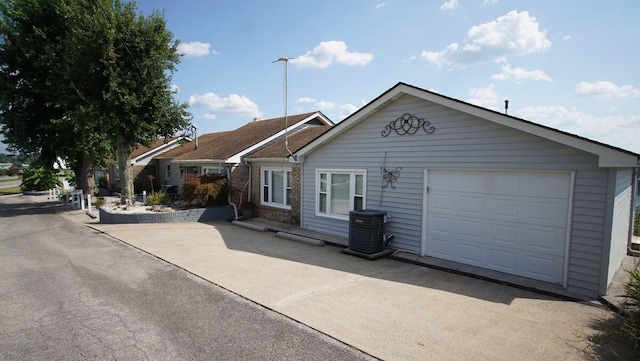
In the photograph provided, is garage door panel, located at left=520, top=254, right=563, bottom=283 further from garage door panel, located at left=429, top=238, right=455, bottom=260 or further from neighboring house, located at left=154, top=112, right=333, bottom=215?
neighboring house, located at left=154, top=112, right=333, bottom=215

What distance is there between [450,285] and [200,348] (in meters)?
4.96

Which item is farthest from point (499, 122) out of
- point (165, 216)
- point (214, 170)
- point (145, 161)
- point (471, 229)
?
point (145, 161)

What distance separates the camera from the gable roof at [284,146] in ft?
45.5

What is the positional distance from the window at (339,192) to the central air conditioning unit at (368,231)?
129 centimetres

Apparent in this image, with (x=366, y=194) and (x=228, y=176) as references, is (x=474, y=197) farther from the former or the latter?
(x=228, y=176)

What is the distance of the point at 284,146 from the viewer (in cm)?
1529

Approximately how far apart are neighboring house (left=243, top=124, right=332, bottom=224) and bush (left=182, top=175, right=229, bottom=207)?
129 centimetres

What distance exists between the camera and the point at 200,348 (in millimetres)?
4449

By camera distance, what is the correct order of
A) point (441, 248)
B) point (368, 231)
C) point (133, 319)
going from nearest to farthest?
point (133, 319)
point (441, 248)
point (368, 231)

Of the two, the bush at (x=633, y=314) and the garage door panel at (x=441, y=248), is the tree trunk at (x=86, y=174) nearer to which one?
the garage door panel at (x=441, y=248)

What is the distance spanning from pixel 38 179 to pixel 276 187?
31624 millimetres

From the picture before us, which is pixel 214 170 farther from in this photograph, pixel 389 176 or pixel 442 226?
pixel 442 226

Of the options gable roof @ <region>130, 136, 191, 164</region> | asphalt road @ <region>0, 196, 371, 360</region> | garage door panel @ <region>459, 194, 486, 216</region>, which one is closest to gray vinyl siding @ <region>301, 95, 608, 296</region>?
garage door panel @ <region>459, 194, 486, 216</region>

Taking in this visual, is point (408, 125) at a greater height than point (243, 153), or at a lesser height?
greater
